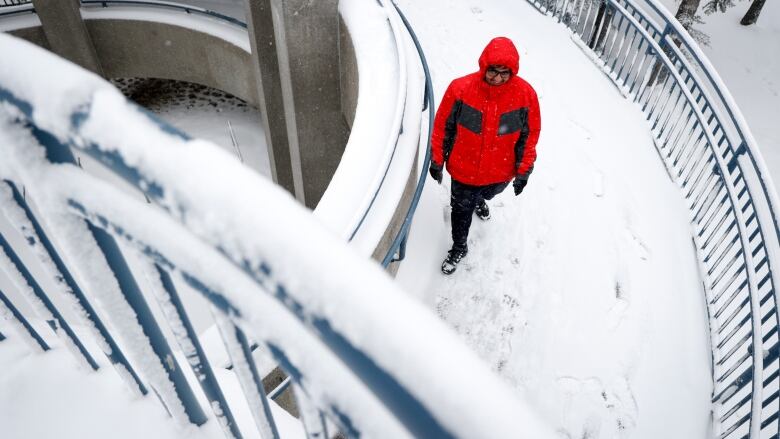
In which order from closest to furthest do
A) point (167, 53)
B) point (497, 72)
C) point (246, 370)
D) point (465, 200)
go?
1. point (246, 370)
2. point (497, 72)
3. point (465, 200)
4. point (167, 53)

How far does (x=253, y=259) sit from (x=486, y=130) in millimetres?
2948

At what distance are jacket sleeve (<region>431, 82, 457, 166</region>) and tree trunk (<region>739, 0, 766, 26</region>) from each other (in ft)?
61.2

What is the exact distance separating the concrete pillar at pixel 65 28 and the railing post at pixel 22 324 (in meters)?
9.61

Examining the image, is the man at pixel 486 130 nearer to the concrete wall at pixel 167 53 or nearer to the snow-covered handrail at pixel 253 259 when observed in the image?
the snow-covered handrail at pixel 253 259

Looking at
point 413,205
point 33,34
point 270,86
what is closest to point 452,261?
point 413,205

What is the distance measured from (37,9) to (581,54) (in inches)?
379

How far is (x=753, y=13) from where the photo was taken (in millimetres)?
16891

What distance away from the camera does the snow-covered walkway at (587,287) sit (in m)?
3.41

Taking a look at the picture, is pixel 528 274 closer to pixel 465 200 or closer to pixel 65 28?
pixel 465 200

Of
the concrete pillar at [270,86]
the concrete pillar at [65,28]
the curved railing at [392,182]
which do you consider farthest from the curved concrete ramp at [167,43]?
the curved railing at [392,182]

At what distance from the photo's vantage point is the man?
3086mm

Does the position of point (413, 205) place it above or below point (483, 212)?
above

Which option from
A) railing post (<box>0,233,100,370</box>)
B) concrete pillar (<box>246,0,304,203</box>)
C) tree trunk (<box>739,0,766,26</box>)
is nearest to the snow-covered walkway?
railing post (<box>0,233,100,370</box>)

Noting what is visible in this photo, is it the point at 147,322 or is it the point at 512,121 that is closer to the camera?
the point at 147,322
